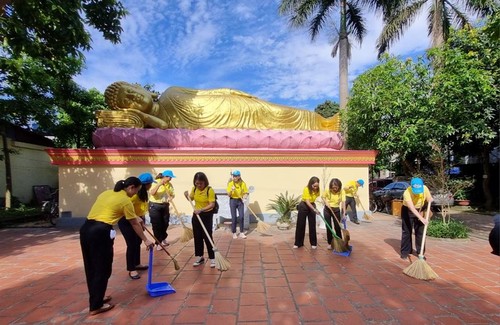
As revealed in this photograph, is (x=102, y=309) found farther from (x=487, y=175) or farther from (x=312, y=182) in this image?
(x=487, y=175)

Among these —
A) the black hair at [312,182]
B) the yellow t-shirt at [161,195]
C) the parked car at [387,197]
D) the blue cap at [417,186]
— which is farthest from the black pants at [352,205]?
Answer: the yellow t-shirt at [161,195]

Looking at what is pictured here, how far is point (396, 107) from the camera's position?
7812mm

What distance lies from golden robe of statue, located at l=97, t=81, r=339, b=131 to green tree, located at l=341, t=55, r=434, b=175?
78.3 inches

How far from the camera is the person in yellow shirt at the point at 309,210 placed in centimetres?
570

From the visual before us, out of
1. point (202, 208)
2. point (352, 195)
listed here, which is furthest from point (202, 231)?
point (352, 195)

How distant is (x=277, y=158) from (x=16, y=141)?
12.9m

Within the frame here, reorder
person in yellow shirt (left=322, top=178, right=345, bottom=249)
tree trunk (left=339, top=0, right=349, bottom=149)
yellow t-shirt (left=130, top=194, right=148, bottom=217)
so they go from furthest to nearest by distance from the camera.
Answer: tree trunk (left=339, top=0, right=349, bottom=149) → person in yellow shirt (left=322, top=178, right=345, bottom=249) → yellow t-shirt (left=130, top=194, right=148, bottom=217)

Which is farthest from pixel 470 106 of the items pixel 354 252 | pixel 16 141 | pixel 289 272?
pixel 16 141

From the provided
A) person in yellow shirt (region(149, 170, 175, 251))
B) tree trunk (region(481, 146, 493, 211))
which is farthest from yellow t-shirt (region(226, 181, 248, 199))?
tree trunk (region(481, 146, 493, 211))

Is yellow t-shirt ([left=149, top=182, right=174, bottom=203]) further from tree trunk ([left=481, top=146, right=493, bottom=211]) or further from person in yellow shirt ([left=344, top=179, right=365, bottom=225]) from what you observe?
tree trunk ([left=481, top=146, right=493, bottom=211])

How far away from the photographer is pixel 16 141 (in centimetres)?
1509

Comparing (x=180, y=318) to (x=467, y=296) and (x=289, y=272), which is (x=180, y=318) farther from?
(x=467, y=296)

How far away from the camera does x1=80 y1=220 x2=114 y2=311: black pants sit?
3.20 metres

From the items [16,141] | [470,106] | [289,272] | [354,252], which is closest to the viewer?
[289,272]
